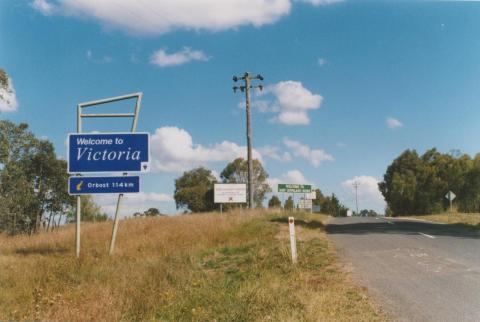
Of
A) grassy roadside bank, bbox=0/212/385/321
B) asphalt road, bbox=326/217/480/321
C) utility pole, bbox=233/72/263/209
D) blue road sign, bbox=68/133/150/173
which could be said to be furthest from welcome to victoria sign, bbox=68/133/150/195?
utility pole, bbox=233/72/263/209

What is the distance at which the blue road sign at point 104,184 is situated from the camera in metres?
12.1

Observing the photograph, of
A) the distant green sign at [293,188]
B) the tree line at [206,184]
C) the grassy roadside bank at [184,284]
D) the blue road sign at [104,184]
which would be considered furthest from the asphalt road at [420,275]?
the tree line at [206,184]

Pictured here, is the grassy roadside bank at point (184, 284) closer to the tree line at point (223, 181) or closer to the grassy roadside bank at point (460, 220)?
the grassy roadside bank at point (460, 220)

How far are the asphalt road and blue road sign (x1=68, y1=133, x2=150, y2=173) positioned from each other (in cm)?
653

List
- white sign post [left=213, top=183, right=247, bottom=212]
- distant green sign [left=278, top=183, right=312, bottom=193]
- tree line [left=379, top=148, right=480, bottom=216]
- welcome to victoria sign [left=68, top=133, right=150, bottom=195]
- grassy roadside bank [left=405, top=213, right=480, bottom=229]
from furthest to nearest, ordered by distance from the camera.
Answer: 1. tree line [left=379, top=148, right=480, bottom=216]
2. distant green sign [left=278, top=183, right=312, bottom=193]
3. white sign post [left=213, top=183, right=247, bottom=212]
4. grassy roadside bank [left=405, top=213, right=480, bottom=229]
5. welcome to victoria sign [left=68, top=133, right=150, bottom=195]

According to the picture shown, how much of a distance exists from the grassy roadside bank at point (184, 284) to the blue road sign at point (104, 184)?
189 cm

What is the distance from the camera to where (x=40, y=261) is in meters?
11.3

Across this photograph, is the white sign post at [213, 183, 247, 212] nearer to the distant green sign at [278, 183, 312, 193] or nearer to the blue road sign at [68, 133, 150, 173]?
the distant green sign at [278, 183, 312, 193]

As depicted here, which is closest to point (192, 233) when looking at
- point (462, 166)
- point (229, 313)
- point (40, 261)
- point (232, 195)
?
point (40, 261)

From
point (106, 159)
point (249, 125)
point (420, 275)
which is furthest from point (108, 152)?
point (249, 125)

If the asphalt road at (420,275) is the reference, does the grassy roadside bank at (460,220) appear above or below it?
above

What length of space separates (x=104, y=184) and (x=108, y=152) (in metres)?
0.95

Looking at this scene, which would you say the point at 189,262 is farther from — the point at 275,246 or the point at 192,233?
the point at 192,233

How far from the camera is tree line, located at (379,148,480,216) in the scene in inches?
2571
